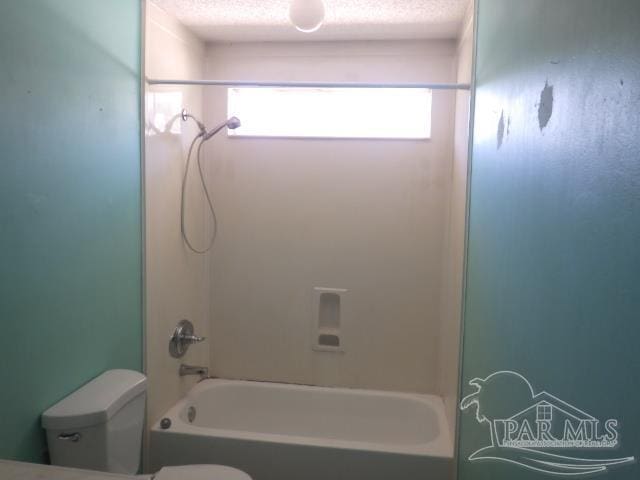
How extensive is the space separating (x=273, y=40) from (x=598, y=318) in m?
2.49

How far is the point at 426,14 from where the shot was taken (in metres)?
2.29

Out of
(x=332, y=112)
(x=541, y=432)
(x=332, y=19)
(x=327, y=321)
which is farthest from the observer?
(x=327, y=321)

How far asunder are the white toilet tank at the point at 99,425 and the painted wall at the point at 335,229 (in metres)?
1.19

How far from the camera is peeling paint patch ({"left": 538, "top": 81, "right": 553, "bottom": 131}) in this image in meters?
1.01

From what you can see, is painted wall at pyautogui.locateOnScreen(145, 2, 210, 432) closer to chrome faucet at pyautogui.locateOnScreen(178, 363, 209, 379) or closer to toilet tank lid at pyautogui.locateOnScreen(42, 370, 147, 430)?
chrome faucet at pyautogui.locateOnScreen(178, 363, 209, 379)

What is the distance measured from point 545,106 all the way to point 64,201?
149 centimetres

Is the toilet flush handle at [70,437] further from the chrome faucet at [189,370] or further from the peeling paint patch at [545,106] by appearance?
the peeling paint patch at [545,106]

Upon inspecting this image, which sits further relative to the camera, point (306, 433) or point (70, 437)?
point (306, 433)

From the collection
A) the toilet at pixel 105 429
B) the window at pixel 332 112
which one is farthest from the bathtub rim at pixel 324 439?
the window at pixel 332 112

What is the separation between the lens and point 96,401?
164 cm

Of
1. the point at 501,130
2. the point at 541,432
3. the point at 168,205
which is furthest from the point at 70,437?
the point at 501,130

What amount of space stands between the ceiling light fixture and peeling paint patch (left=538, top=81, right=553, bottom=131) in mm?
1225

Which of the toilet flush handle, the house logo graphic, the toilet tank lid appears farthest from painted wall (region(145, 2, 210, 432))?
the house logo graphic

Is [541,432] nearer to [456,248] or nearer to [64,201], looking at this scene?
[456,248]
